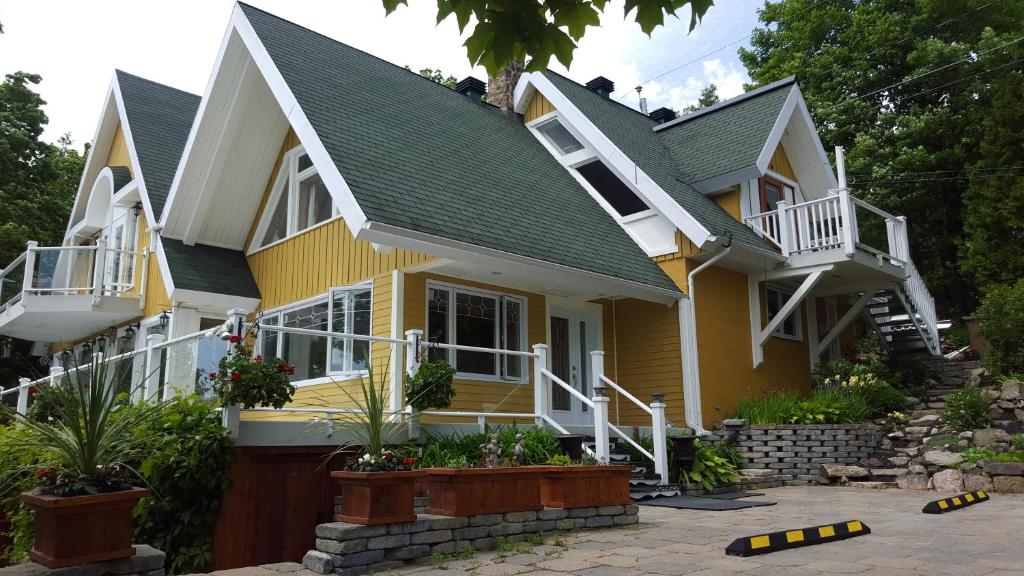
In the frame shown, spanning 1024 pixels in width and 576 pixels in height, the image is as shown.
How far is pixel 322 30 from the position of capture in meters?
14.5

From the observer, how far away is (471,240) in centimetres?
952

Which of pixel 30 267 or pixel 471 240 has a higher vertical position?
pixel 30 267

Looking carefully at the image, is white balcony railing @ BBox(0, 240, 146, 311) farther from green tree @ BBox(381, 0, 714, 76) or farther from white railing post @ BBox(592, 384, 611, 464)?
green tree @ BBox(381, 0, 714, 76)

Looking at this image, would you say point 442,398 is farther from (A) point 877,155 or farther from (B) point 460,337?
(A) point 877,155

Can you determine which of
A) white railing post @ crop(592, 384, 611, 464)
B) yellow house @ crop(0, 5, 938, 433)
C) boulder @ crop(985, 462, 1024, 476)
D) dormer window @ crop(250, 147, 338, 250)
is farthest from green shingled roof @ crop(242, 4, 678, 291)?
boulder @ crop(985, 462, 1024, 476)

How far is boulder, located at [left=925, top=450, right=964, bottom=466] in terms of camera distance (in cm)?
1026

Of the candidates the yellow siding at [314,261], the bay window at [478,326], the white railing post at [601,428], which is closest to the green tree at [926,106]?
the bay window at [478,326]

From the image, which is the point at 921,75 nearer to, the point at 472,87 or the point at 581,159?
the point at 581,159

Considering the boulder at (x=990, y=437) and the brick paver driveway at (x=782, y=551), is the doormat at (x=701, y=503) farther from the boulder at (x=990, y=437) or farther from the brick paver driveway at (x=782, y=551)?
the boulder at (x=990, y=437)

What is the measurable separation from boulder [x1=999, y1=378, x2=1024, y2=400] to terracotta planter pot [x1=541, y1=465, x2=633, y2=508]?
26.7ft

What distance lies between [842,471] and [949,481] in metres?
1.50

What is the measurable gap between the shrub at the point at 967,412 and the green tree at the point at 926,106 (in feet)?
30.6

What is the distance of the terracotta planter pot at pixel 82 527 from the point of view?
430cm

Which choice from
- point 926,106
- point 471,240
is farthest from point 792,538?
point 926,106
